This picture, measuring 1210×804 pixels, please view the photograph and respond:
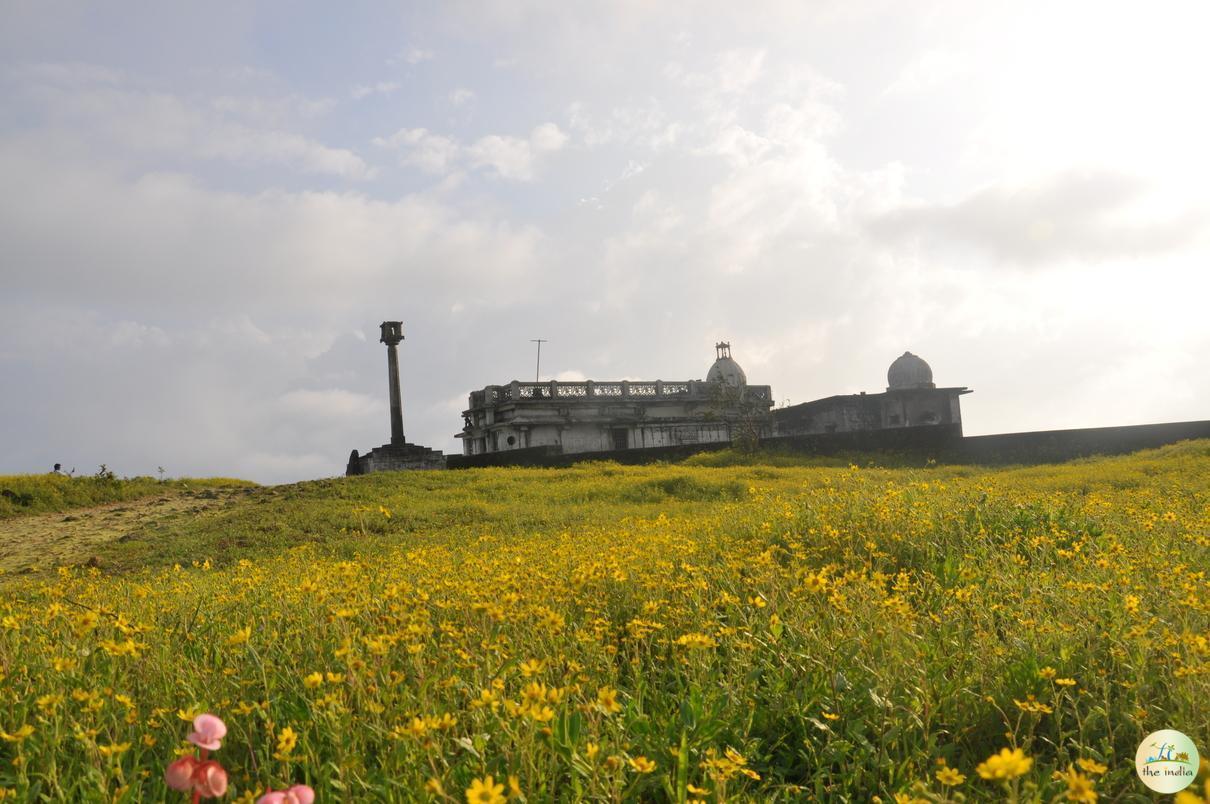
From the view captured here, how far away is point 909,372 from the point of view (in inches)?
1332

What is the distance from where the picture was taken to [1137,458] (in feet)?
51.5

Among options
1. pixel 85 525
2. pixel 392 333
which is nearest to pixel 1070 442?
pixel 85 525

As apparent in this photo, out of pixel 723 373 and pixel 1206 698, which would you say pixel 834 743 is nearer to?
pixel 1206 698

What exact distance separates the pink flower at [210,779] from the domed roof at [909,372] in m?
34.2

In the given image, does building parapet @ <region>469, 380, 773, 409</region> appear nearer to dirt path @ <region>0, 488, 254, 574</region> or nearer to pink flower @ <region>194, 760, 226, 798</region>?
A: dirt path @ <region>0, 488, 254, 574</region>

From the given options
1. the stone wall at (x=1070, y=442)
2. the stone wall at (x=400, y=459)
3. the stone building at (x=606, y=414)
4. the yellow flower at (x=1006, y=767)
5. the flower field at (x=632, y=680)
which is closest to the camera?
the yellow flower at (x=1006, y=767)

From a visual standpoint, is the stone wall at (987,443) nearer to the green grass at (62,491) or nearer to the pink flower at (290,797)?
the green grass at (62,491)

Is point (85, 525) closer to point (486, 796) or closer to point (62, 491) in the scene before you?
point (62, 491)

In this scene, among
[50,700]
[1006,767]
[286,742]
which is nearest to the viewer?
[1006,767]

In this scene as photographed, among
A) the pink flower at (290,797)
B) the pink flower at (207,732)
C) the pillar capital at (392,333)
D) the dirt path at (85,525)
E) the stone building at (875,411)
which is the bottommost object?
the dirt path at (85,525)

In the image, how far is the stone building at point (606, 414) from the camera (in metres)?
35.7

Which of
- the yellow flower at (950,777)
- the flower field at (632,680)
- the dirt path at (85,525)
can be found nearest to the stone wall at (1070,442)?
the flower field at (632,680)

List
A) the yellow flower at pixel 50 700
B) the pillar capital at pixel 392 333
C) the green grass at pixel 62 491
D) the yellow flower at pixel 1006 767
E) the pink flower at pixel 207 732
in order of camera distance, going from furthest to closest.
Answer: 1. the pillar capital at pixel 392 333
2. the green grass at pixel 62 491
3. the yellow flower at pixel 50 700
4. the pink flower at pixel 207 732
5. the yellow flower at pixel 1006 767

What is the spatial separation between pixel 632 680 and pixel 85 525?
14.2 meters
